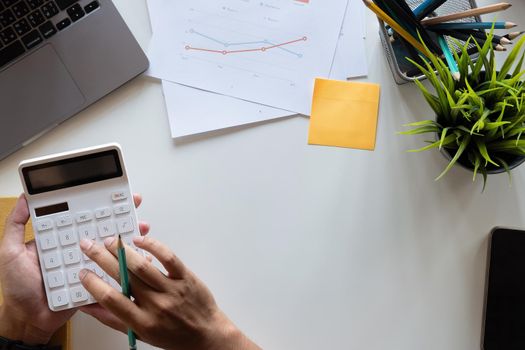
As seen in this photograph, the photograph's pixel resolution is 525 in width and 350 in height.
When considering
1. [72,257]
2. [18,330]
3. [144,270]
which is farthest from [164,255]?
[18,330]

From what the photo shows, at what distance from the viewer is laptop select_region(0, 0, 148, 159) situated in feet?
2.06

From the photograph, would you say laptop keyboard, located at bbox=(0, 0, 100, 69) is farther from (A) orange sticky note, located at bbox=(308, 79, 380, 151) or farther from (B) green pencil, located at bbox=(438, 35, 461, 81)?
(B) green pencil, located at bbox=(438, 35, 461, 81)

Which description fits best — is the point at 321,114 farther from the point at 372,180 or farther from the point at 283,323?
the point at 283,323

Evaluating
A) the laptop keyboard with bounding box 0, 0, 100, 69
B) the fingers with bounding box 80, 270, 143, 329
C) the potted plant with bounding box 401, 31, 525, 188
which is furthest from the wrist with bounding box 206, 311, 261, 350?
the laptop keyboard with bounding box 0, 0, 100, 69

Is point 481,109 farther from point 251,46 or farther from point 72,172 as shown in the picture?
point 72,172

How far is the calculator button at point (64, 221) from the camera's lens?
573mm

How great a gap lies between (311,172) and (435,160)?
173mm

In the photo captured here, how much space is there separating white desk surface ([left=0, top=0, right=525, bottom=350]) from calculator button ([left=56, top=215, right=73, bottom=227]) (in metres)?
0.11

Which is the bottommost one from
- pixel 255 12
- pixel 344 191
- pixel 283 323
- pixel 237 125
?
pixel 283 323

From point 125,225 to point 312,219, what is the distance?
0.81ft

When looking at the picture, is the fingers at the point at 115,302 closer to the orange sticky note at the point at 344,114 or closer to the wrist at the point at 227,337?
the wrist at the point at 227,337

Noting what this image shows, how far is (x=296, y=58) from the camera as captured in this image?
68cm

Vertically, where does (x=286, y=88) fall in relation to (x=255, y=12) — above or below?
below

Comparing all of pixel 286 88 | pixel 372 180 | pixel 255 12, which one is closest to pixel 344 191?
pixel 372 180
